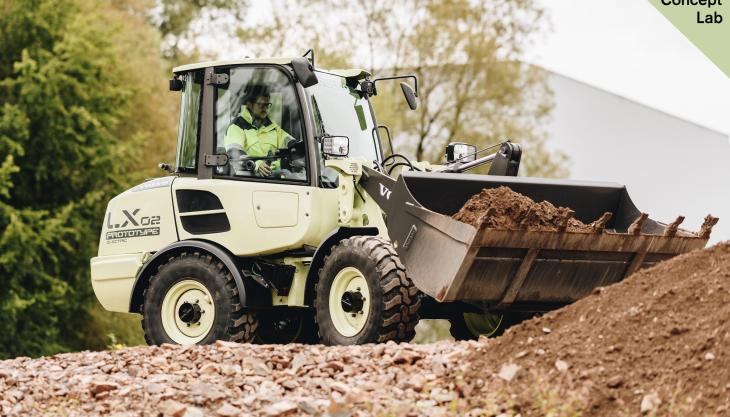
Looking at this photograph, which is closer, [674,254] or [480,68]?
[674,254]

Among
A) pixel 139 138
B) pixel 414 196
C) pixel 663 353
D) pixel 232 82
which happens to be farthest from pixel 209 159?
pixel 139 138

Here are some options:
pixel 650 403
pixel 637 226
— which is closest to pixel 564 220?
pixel 637 226

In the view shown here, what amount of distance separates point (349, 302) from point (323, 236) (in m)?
0.83

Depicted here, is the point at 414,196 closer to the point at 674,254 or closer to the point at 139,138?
the point at 674,254

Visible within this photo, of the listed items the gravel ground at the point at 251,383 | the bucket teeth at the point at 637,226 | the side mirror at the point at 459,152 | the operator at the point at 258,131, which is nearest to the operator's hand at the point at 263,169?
the operator at the point at 258,131

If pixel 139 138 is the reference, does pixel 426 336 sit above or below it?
below

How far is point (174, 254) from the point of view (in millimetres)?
10586

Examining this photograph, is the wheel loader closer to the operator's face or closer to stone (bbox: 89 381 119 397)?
the operator's face

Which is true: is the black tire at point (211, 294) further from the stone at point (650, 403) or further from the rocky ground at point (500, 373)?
the stone at point (650, 403)

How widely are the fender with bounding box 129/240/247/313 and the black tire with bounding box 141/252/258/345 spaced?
6 centimetres

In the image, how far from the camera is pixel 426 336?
29.2 metres

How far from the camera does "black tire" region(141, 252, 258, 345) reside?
10047mm

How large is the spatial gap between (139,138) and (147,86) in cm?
189

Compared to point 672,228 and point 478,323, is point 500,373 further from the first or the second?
point 478,323
